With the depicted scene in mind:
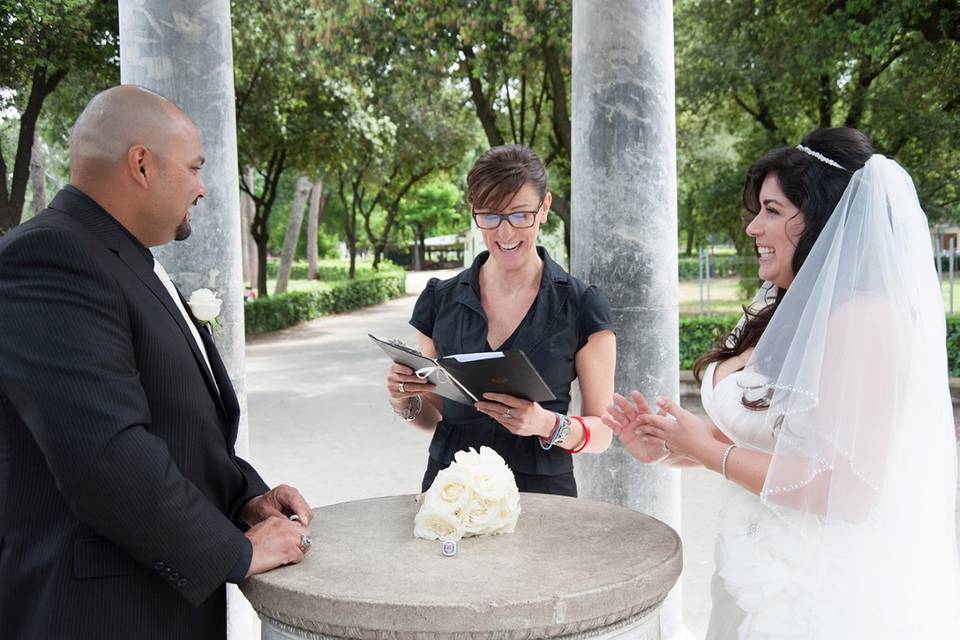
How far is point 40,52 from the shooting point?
1259 centimetres

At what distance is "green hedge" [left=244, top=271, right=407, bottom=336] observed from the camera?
21.7 meters

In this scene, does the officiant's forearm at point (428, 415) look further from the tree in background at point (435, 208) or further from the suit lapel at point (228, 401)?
the tree in background at point (435, 208)

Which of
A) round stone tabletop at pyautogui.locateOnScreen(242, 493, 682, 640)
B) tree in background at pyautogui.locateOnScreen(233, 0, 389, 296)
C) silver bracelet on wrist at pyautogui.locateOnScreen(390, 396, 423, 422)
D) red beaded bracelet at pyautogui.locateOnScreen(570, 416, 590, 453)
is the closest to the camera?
round stone tabletop at pyautogui.locateOnScreen(242, 493, 682, 640)

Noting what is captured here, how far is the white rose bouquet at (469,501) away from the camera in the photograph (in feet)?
7.60

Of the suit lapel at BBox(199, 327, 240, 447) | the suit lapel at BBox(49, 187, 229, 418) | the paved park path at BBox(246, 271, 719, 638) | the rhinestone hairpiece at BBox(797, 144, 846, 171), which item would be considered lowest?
the paved park path at BBox(246, 271, 719, 638)

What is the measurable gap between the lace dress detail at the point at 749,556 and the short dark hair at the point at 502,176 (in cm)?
90

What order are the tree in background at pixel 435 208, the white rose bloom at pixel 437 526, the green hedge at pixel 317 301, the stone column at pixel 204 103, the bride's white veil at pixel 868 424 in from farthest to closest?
1. the tree in background at pixel 435 208
2. the green hedge at pixel 317 301
3. the stone column at pixel 204 103
4. the white rose bloom at pixel 437 526
5. the bride's white veil at pixel 868 424

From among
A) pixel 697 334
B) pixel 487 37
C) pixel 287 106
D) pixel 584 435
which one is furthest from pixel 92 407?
pixel 287 106

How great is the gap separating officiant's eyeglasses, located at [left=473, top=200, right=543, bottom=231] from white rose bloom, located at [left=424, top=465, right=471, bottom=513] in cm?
99

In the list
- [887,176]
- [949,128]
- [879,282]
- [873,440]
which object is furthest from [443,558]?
[949,128]

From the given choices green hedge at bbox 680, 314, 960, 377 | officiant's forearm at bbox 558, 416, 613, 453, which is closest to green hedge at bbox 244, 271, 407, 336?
green hedge at bbox 680, 314, 960, 377

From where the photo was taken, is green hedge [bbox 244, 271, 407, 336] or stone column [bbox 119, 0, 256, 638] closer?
stone column [bbox 119, 0, 256, 638]

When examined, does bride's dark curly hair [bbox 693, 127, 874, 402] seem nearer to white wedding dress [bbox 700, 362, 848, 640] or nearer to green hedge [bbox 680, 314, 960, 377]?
white wedding dress [bbox 700, 362, 848, 640]

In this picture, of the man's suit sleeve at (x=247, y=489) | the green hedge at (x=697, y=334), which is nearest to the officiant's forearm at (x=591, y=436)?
the man's suit sleeve at (x=247, y=489)
